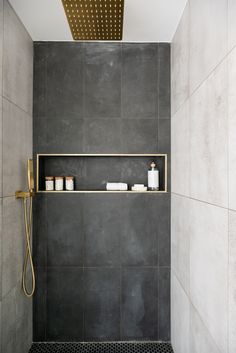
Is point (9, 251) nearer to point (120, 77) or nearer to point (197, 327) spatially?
point (197, 327)

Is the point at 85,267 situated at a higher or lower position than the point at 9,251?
lower

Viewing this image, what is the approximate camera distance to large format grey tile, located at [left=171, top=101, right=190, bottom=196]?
193 centimetres

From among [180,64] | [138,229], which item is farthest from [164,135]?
[138,229]

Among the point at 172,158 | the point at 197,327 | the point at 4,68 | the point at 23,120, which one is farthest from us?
the point at 172,158

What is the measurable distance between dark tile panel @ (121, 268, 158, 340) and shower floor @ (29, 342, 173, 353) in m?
0.06

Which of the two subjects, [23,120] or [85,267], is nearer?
[23,120]

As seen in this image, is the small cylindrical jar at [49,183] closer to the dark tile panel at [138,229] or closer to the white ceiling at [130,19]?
the dark tile panel at [138,229]

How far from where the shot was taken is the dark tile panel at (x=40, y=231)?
8.11 ft

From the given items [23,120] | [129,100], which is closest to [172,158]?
[129,100]

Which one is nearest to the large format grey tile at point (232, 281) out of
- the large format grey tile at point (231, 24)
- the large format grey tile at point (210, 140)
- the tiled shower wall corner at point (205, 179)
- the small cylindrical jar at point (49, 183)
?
the tiled shower wall corner at point (205, 179)

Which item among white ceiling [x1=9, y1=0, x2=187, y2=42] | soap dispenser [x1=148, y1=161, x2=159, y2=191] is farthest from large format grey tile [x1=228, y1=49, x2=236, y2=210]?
soap dispenser [x1=148, y1=161, x2=159, y2=191]

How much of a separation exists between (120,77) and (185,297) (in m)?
1.68

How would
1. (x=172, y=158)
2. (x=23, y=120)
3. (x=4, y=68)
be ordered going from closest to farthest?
1. (x=4, y=68)
2. (x=23, y=120)
3. (x=172, y=158)

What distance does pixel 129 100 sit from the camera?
250cm
